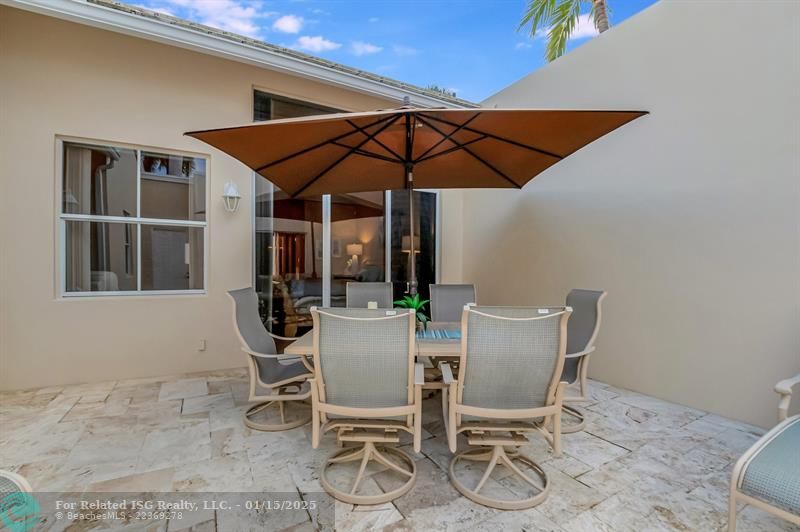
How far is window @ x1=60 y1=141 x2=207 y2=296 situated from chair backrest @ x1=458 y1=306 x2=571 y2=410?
12.5 ft

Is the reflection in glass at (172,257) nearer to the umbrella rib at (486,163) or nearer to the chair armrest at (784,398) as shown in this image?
the umbrella rib at (486,163)

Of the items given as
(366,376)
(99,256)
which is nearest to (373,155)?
(366,376)

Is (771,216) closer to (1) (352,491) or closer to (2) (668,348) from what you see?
(2) (668,348)

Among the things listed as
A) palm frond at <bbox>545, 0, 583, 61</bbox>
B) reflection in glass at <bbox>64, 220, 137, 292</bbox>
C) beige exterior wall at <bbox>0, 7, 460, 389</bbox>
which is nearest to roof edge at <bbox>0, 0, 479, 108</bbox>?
beige exterior wall at <bbox>0, 7, 460, 389</bbox>

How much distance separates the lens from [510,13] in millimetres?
8203

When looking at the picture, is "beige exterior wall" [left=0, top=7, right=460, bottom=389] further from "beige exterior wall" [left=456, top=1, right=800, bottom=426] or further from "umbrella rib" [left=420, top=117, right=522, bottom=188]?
"beige exterior wall" [left=456, top=1, right=800, bottom=426]

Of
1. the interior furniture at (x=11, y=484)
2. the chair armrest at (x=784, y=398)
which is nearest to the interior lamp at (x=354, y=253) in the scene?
the interior furniture at (x=11, y=484)

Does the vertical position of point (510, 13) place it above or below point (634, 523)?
above

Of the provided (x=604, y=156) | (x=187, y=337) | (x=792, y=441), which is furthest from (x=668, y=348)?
(x=187, y=337)

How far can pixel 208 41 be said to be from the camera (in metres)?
3.75

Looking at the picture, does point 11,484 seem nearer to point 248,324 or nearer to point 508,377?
point 248,324

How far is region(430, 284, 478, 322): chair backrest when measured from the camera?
3.95m

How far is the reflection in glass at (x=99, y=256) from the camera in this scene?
3.88 m

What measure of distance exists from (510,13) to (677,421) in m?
8.85
